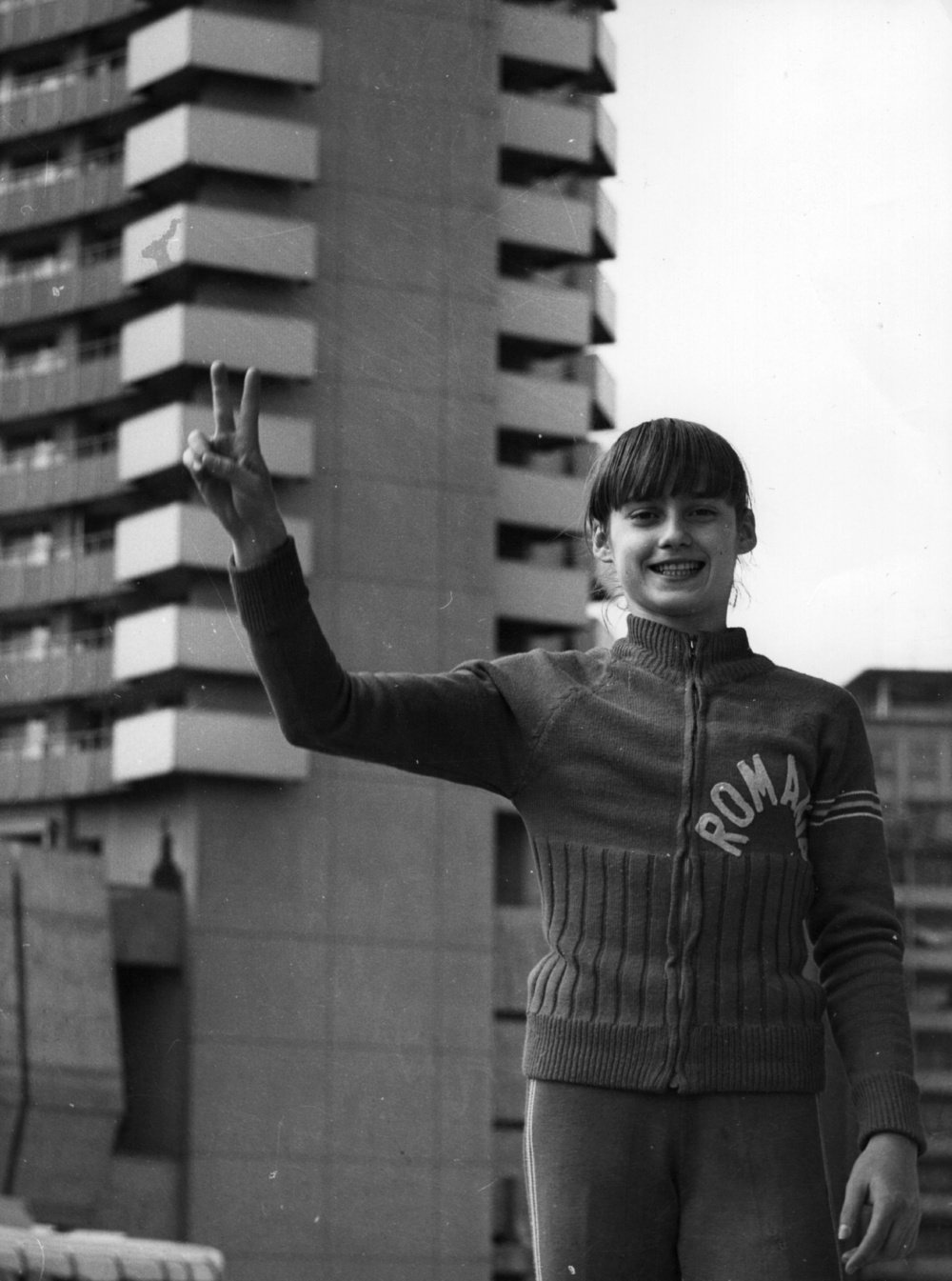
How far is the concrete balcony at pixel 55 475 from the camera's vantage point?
10922 mm

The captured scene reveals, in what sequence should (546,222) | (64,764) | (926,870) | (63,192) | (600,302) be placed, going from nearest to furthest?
(600,302) → (926,870) → (546,222) → (63,192) → (64,764)

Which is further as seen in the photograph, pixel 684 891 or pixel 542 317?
pixel 542 317

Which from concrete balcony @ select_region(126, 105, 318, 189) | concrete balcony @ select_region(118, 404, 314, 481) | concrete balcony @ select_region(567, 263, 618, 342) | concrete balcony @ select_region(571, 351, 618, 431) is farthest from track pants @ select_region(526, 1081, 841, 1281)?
concrete balcony @ select_region(118, 404, 314, 481)

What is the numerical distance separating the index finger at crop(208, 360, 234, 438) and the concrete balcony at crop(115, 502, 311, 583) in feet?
28.5

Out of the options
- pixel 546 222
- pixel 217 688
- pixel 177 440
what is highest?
pixel 177 440

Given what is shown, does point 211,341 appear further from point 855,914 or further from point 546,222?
point 855,914

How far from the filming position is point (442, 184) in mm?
3820

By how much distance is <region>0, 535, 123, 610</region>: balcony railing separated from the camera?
35.7 feet

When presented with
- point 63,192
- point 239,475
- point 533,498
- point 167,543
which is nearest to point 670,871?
point 239,475

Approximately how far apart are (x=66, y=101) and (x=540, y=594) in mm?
3471

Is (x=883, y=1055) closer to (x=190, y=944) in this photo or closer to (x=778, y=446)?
(x=778, y=446)

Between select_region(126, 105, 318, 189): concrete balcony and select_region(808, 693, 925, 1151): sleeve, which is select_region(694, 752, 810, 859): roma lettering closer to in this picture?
select_region(808, 693, 925, 1151): sleeve

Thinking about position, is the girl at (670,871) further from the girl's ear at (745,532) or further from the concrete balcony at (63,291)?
the concrete balcony at (63,291)

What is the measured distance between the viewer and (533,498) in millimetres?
9859
